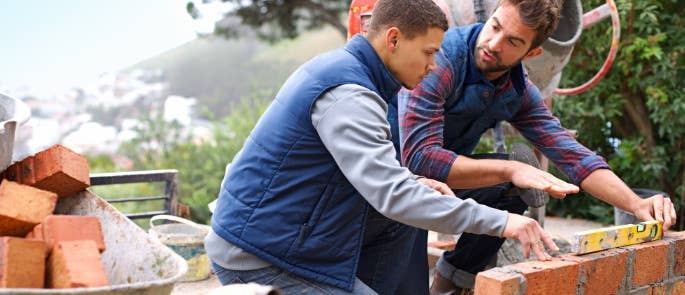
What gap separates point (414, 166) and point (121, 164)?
5.39 metres

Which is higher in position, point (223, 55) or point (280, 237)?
point (280, 237)

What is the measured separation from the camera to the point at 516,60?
98.8 inches

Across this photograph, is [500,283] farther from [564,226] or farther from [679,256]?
[564,226]

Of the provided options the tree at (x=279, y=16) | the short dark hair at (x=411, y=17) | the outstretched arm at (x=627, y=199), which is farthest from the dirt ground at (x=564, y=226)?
the tree at (x=279, y=16)

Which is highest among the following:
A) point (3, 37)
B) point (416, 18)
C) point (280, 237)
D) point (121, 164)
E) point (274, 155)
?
point (416, 18)

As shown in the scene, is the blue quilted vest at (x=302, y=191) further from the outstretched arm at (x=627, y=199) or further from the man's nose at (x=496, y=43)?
the outstretched arm at (x=627, y=199)

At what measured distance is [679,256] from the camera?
2.56m

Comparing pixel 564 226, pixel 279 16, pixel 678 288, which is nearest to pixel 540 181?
pixel 678 288

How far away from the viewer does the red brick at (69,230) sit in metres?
1.56

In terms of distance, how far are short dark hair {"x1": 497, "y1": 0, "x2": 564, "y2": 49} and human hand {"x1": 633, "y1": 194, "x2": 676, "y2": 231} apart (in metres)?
0.71

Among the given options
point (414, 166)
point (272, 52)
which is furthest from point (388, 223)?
point (272, 52)

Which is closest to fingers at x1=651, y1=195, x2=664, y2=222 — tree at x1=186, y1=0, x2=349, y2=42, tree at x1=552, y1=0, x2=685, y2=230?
tree at x1=552, y1=0, x2=685, y2=230

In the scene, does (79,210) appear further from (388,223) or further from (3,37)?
(3,37)

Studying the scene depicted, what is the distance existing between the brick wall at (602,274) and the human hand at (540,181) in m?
0.20
